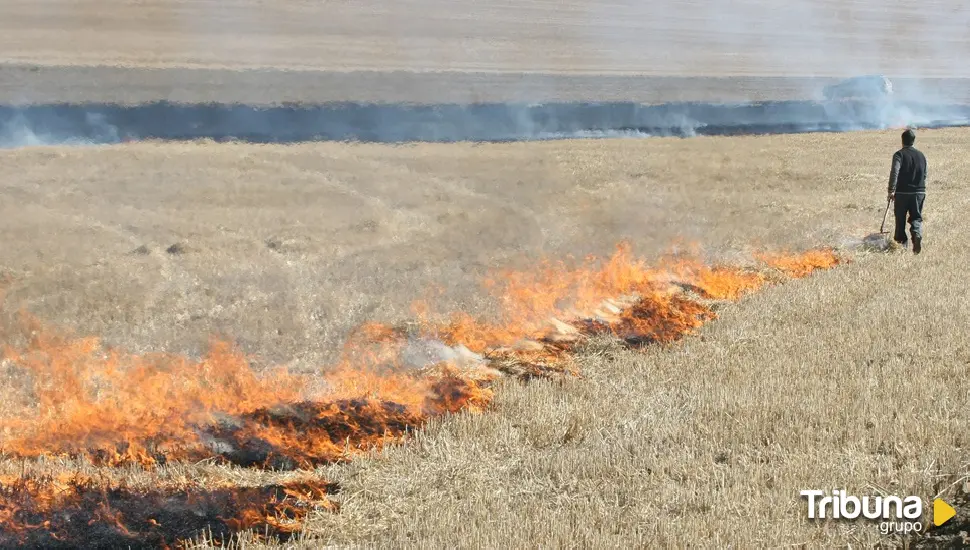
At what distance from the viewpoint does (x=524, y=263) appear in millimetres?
15539

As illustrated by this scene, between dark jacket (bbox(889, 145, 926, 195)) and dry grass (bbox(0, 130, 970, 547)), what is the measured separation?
4.10 ft

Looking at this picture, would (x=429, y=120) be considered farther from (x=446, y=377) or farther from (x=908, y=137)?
(x=446, y=377)

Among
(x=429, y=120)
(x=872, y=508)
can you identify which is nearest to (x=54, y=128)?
(x=429, y=120)

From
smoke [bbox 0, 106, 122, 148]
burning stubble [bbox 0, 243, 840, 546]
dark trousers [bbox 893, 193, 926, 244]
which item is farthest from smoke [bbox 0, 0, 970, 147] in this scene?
burning stubble [bbox 0, 243, 840, 546]

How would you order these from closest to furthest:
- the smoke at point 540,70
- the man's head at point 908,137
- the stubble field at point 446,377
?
the stubble field at point 446,377 < the man's head at point 908,137 < the smoke at point 540,70

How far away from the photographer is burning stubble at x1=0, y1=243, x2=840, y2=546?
6941 mm

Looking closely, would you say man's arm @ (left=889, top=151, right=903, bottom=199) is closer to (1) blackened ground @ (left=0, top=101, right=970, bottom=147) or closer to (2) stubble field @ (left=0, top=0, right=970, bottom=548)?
(2) stubble field @ (left=0, top=0, right=970, bottom=548)

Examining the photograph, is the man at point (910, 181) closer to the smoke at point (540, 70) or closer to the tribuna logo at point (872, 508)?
the tribuna logo at point (872, 508)

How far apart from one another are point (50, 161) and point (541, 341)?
54.5 feet

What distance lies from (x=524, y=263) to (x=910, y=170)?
6.63 m

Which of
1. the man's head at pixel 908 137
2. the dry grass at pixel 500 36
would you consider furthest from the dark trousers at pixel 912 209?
the dry grass at pixel 500 36

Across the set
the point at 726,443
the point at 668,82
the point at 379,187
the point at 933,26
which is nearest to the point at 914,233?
the point at 726,443

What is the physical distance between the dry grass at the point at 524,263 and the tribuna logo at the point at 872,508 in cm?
15

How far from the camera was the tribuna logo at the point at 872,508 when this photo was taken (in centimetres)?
590
